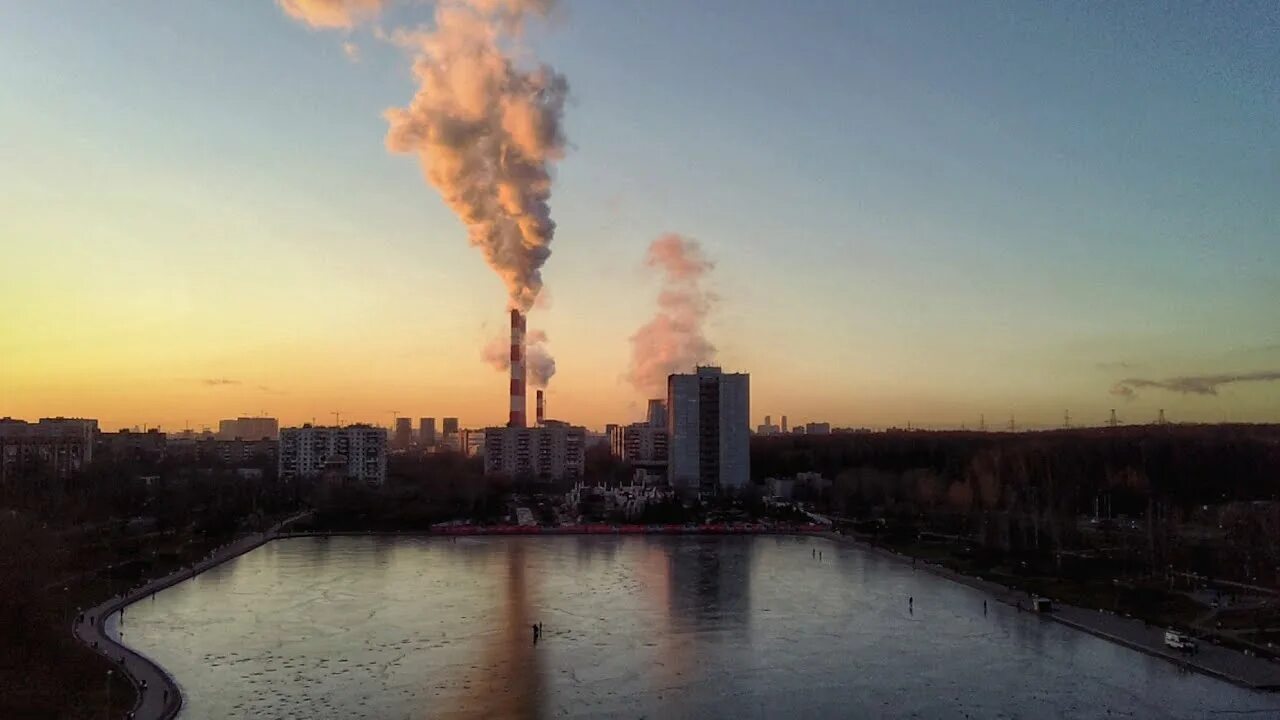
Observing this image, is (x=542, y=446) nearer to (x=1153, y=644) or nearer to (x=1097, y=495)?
(x=1097, y=495)

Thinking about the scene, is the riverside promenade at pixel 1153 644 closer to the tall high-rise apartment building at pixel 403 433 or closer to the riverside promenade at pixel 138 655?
the riverside promenade at pixel 138 655

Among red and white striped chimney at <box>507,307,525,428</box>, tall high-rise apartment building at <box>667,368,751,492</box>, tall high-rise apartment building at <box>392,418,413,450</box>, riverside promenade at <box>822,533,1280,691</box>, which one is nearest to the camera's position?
riverside promenade at <box>822,533,1280,691</box>

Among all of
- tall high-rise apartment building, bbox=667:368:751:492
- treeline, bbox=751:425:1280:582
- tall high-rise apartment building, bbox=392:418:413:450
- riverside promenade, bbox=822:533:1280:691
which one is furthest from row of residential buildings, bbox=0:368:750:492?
tall high-rise apartment building, bbox=392:418:413:450

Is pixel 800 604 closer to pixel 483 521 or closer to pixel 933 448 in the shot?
pixel 483 521

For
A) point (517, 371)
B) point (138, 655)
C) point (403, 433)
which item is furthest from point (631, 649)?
point (403, 433)

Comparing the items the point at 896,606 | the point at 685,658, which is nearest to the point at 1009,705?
the point at 685,658

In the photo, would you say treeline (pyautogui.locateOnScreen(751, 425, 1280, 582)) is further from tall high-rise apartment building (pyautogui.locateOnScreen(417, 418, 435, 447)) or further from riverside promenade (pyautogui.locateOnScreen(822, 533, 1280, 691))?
tall high-rise apartment building (pyautogui.locateOnScreen(417, 418, 435, 447))

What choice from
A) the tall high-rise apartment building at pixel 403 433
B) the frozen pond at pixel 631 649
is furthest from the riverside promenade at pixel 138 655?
the tall high-rise apartment building at pixel 403 433
